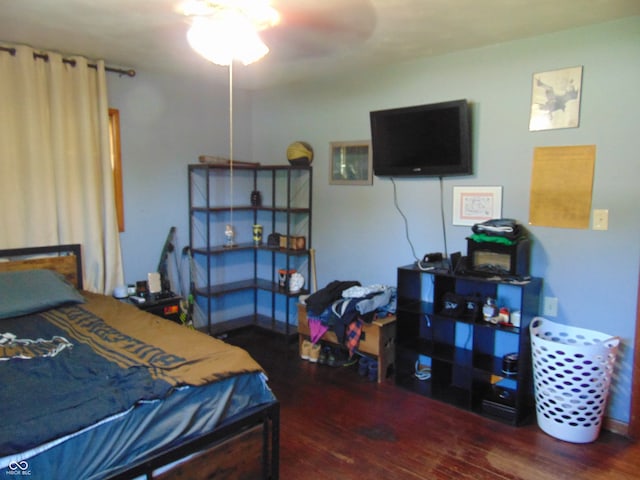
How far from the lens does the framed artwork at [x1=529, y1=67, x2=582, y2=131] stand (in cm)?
279

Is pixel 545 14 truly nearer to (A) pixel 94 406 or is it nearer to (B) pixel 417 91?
(B) pixel 417 91

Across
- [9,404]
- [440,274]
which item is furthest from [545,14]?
[9,404]

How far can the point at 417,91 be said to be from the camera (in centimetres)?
348

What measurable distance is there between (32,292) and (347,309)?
6.88 feet

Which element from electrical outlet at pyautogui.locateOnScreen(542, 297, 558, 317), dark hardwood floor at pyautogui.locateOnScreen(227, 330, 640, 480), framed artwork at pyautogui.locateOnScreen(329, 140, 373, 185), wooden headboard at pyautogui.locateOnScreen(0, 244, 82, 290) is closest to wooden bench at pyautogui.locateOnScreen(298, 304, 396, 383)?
dark hardwood floor at pyautogui.locateOnScreen(227, 330, 640, 480)

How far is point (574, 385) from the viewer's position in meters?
2.60

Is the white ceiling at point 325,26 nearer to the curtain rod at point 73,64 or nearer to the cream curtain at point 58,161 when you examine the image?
the curtain rod at point 73,64

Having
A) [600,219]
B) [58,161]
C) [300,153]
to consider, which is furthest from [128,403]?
[300,153]

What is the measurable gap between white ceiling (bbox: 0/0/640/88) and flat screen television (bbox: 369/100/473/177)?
425 millimetres

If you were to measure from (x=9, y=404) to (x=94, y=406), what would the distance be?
31 centimetres

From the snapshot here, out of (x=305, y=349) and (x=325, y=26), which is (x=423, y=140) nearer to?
(x=325, y=26)

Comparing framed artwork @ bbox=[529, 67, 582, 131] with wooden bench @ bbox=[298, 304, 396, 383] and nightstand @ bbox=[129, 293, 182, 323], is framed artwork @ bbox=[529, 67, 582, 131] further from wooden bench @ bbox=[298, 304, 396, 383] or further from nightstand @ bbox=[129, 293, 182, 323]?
nightstand @ bbox=[129, 293, 182, 323]

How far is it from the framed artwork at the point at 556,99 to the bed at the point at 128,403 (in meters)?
2.33

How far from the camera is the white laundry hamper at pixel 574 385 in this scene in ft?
8.45
